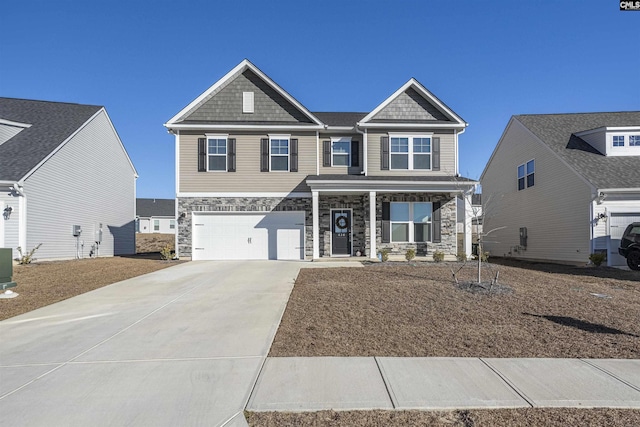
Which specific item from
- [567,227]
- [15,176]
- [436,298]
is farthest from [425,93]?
[15,176]

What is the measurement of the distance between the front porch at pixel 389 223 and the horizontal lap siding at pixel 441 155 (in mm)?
800

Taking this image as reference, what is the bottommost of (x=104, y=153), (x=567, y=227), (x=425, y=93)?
(x=567, y=227)

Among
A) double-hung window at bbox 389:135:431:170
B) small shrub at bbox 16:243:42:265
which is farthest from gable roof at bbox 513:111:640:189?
small shrub at bbox 16:243:42:265

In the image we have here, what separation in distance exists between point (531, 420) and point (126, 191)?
78.0 ft

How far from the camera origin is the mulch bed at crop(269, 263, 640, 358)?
5133 mm

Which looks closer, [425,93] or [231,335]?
[231,335]

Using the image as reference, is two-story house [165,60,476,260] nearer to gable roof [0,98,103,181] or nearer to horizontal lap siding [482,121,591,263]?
horizontal lap siding [482,121,591,263]

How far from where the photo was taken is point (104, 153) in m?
20.1

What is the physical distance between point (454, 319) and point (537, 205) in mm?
15011

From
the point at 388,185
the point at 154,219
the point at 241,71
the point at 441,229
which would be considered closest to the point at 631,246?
the point at 441,229

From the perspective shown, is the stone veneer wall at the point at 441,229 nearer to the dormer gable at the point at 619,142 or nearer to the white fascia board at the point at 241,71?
the white fascia board at the point at 241,71

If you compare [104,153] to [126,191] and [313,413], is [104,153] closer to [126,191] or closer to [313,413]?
[126,191]

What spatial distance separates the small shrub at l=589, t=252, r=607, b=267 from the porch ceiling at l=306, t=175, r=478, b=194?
16.4 ft

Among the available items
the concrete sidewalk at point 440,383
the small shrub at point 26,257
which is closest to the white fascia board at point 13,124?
the small shrub at point 26,257
